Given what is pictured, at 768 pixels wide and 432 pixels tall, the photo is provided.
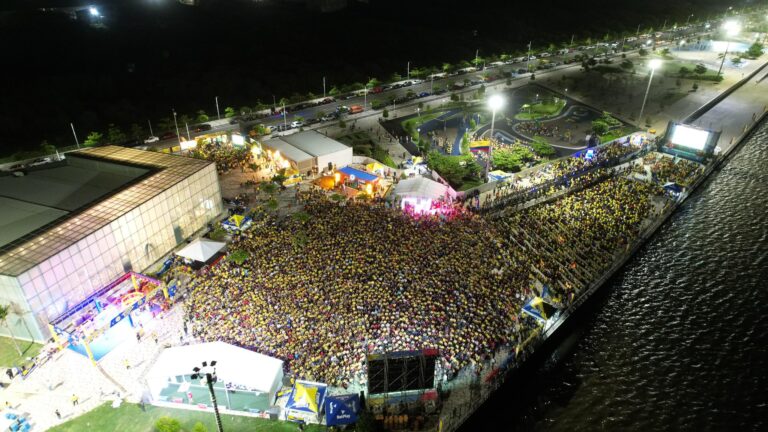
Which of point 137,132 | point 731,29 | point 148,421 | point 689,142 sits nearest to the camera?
point 148,421

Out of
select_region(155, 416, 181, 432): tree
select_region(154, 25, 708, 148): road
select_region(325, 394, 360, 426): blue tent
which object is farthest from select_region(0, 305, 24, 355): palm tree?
select_region(154, 25, 708, 148): road

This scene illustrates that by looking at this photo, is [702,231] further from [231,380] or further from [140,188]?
[140,188]

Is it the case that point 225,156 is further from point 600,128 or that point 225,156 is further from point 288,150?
point 600,128

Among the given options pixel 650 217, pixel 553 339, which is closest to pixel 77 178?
pixel 553 339

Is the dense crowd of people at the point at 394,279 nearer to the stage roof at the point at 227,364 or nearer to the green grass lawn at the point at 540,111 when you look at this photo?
the stage roof at the point at 227,364

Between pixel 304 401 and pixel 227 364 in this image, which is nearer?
pixel 304 401

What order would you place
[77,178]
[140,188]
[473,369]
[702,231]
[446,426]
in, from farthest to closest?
1. [702,231]
2. [77,178]
3. [140,188]
4. [473,369]
5. [446,426]

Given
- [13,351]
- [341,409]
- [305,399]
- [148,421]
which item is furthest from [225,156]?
[341,409]
